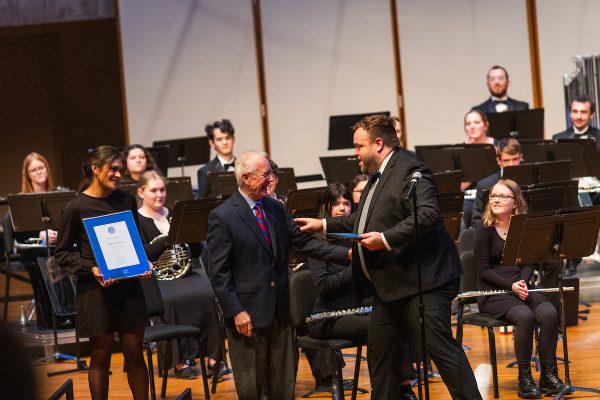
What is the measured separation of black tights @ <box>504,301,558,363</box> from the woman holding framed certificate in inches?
80.7

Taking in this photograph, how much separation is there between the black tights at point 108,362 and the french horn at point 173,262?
4.83 feet

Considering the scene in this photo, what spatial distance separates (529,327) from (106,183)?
2.41 m

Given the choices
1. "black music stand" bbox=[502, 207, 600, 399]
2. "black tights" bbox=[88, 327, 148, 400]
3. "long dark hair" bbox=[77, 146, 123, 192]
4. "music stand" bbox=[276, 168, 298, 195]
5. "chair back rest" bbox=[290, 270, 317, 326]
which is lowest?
"black tights" bbox=[88, 327, 148, 400]


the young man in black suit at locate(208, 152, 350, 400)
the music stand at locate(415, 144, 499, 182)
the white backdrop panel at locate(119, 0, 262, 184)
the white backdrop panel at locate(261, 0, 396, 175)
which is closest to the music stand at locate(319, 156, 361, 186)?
the music stand at locate(415, 144, 499, 182)

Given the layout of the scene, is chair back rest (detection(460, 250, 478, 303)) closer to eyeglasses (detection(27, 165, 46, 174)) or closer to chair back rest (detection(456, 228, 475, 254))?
chair back rest (detection(456, 228, 475, 254))

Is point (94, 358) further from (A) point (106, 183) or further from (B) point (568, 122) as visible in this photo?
(B) point (568, 122)

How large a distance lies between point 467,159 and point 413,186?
3.69 metres

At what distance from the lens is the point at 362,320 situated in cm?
464

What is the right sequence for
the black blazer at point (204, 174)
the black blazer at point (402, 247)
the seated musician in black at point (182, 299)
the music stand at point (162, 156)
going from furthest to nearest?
the music stand at point (162, 156) < the black blazer at point (204, 174) < the seated musician in black at point (182, 299) < the black blazer at point (402, 247)

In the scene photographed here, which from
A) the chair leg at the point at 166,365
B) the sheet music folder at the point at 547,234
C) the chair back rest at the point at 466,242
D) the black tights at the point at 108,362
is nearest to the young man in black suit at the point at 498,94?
the chair back rest at the point at 466,242

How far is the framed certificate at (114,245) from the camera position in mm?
4098

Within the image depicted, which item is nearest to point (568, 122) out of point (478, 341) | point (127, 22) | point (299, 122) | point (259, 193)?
point (299, 122)

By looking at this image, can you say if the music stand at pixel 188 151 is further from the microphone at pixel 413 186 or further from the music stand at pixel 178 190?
the microphone at pixel 413 186

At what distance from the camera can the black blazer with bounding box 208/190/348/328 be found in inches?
154
